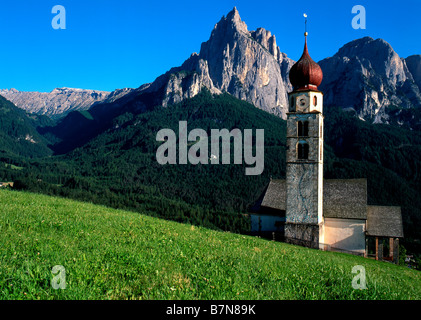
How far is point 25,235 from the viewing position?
9938 mm

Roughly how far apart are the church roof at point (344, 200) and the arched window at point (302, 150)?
5619 millimetres

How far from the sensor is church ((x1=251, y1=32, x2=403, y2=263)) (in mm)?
30094

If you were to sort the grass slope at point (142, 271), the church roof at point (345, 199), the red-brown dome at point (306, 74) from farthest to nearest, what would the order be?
the church roof at point (345, 199)
the red-brown dome at point (306, 74)
the grass slope at point (142, 271)

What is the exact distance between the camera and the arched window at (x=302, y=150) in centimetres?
3088

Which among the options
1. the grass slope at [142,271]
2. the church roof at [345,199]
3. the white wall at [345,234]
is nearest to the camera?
the grass slope at [142,271]

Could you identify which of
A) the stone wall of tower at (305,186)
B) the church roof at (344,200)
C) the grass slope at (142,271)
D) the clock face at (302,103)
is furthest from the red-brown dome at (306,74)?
the grass slope at (142,271)

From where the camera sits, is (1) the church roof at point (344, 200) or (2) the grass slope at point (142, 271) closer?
(2) the grass slope at point (142, 271)

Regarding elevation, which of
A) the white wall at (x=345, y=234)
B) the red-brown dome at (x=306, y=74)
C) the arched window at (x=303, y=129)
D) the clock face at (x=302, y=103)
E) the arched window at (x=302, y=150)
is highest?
the red-brown dome at (x=306, y=74)

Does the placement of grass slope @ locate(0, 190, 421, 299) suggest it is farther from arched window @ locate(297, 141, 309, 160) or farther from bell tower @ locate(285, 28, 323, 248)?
arched window @ locate(297, 141, 309, 160)

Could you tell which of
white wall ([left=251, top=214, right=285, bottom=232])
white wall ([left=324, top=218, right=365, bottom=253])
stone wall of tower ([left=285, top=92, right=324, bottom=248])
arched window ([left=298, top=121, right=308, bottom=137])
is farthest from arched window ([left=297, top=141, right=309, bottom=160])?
white wall ([left=251, top=214, right=285, bottom=232])

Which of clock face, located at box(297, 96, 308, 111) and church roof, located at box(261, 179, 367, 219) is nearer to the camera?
clock face, located at box(297, 96, 308, 111)

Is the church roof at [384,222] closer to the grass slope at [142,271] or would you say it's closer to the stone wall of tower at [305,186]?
the stone wall of tower at [305,186]
